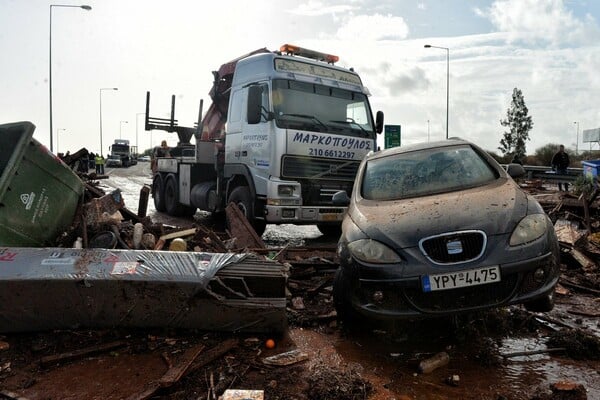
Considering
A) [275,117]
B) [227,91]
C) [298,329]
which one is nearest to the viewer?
[298,329]

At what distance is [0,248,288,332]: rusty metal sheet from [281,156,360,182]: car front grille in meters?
4.20

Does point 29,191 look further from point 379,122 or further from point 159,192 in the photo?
point 159,192

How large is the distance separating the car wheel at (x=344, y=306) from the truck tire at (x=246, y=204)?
427 centimetres

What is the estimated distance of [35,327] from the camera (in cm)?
382

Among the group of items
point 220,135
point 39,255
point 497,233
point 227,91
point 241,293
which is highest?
point 227,91

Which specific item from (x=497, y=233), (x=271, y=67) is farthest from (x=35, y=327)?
(x=271, y=67)

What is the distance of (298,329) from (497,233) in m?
1.94

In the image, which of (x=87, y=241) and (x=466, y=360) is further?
(x=87, y=241)

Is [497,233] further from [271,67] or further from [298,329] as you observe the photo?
[271,67]

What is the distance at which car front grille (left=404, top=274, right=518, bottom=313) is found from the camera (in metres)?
3.59

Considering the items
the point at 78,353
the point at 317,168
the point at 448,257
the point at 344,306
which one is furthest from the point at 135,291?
the point at 317,168

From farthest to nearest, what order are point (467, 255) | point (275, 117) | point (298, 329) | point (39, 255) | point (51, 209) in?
point (275, 117)
point (51, 209)
point (298, 329)
point (39, 255)
point (467, 255)

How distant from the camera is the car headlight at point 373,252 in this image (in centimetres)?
369

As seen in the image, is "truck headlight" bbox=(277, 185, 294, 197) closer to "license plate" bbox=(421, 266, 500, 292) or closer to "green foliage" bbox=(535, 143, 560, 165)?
"license plate" bbox=(421, 266, 500, 292)
